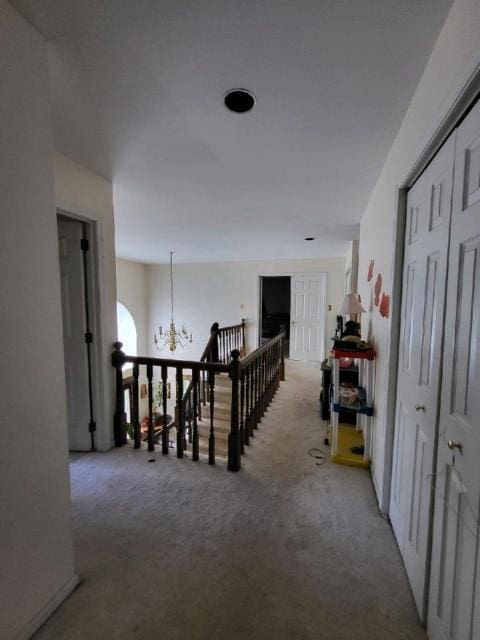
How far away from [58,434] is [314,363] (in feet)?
18.2

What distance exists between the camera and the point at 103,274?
2.45m

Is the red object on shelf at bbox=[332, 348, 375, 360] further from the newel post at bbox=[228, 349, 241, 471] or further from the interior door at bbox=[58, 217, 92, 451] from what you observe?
the interior door at bbox=[58, 217, 92, 451]

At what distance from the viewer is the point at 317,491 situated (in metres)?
2.04

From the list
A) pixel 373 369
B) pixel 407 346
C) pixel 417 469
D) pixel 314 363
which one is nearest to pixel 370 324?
pixel 373 369

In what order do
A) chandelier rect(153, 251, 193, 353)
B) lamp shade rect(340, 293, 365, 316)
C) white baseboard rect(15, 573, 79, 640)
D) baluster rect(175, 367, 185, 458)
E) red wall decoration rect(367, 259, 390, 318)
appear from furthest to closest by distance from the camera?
chandelier rect(153, 251, 193, 353), lamp shade rect(340, 293, 365, 316), baluster rect(175, 367, 185, 458), red wall decoration rect(367, 259, 390, 318), white baseboard rect(15, 573, 79, 640)

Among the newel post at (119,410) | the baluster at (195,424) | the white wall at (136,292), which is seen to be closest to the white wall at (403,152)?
the baluster at (195,424)

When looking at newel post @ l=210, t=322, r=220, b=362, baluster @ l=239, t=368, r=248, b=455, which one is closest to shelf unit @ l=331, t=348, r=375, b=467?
baluster @ l=239, t=368, r=248, b=455

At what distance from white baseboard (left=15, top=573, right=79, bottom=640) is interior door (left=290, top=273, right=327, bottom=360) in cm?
562

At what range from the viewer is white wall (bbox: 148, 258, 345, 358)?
625 cm

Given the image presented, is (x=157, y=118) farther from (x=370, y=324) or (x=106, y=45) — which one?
(x=370, y=324)

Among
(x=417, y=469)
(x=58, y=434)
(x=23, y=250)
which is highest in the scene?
(x=23, y=250)

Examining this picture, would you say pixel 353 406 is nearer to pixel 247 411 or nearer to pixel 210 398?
pixel 247 411

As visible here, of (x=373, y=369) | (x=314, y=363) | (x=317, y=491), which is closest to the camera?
(x=317, y=491)

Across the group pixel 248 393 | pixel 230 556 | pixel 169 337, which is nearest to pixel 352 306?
pixel 248 393
